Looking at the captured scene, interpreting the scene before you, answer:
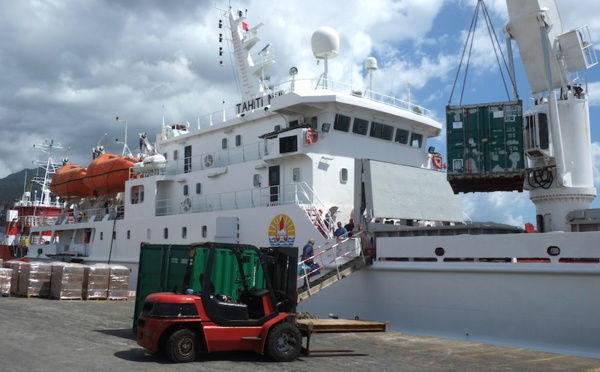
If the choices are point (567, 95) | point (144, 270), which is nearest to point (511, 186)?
point (567, 95)

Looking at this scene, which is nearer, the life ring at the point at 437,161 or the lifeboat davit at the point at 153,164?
the life ring at the point at 437,161

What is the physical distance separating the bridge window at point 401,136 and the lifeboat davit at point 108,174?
40.9ft

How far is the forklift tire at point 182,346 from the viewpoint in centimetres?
784

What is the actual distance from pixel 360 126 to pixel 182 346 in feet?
37.2

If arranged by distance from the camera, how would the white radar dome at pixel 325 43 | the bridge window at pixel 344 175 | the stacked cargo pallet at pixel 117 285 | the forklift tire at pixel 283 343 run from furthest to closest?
the white radar dome at pixel 325 43, the stacked cargo pallet at pixel 117 285, the bridge window at pixel 344 175, the forklift tire at pixel 283 343

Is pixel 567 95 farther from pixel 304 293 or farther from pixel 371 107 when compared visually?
pixel 304 293

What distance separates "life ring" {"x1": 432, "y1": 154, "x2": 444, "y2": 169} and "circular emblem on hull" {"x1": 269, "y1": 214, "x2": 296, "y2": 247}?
278 inches

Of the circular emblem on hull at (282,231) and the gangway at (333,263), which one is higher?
the circular emblem on hull at (282,231)

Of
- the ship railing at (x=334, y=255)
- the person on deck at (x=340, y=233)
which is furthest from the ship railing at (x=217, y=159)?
the ship railing at (x=334, y=255)

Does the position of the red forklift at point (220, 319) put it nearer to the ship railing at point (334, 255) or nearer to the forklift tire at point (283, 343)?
the forklift tire at point (283, 343)

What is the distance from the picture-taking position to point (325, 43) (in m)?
18.9

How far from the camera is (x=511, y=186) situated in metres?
12.8

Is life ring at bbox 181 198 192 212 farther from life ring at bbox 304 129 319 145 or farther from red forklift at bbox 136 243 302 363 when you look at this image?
red forklift at bbox 136 243 302 363

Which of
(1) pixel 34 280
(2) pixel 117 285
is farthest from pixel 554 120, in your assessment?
(1) pixel 34 280
